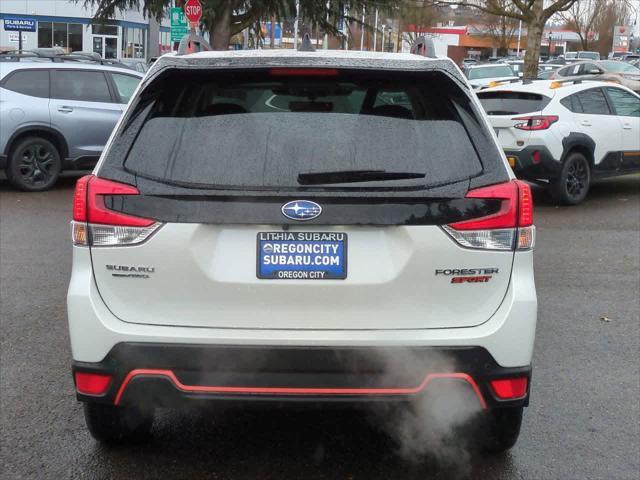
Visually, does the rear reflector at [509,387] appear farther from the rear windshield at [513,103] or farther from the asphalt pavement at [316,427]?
the rear windshield at [513,103]

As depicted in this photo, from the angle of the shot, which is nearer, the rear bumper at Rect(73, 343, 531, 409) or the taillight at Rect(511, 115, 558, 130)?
the rear bumper at Rect(73, 343, 531, 409)

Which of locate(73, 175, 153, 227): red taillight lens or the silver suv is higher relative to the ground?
locate(73, 175, 153, 227): red taillight lens

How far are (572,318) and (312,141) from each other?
393 cm

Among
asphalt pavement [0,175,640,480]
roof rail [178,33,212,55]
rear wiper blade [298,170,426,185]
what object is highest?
roof rail [178,33,212,55]

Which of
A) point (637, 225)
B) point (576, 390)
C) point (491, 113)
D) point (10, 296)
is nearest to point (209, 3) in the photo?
point (491, 113)

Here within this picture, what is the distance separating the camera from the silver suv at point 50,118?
1251cm

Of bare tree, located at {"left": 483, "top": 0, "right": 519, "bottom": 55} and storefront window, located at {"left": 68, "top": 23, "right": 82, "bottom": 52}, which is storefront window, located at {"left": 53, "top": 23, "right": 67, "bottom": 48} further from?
bare tree, located at {"left": 483, "top": 0, "right": 519, "bottom": 55}

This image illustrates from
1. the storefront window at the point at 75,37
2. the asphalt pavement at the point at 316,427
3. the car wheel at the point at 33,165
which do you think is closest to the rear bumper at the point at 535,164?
the asphalt pavement at the point at 316,427

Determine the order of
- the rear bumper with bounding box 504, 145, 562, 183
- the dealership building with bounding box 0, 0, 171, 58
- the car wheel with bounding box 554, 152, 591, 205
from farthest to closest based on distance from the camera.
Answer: the dealership building with bounding box 0, 0, 171, 58 < the car wheel with bounding box 554, 152, 591, 205 < the rear bumper with bounding box 504, 145, 562, 183

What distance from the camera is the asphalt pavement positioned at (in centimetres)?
396

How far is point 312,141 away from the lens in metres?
3.39

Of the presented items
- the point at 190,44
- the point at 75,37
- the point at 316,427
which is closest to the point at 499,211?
the point at 316,427

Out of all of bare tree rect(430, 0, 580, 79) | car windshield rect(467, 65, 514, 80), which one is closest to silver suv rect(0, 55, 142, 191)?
bare tree rect(430, 0, 580, 79)

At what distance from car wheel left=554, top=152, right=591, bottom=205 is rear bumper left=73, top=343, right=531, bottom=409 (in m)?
9.17
